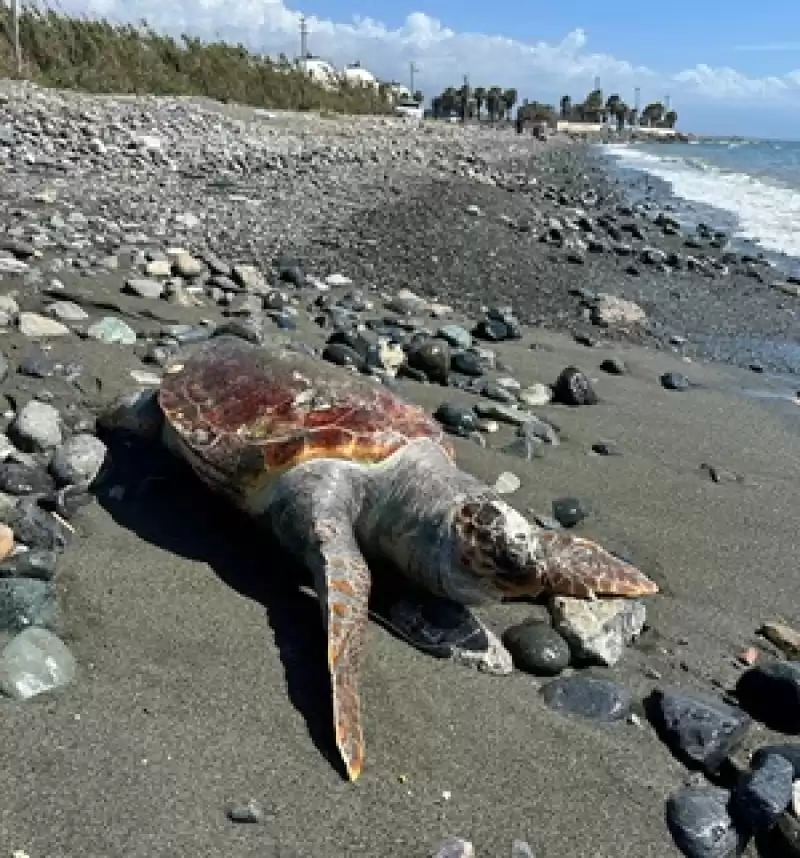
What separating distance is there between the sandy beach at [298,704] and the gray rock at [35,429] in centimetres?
29

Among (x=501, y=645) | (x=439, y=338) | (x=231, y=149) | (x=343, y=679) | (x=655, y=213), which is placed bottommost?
(x=655, y=213)

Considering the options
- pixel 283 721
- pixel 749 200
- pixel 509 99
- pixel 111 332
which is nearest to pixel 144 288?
pixel 111 332

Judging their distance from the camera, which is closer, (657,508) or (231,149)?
(657,508)

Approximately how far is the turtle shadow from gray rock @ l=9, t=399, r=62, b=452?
9.7 inches

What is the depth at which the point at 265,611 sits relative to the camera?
3.06 metres

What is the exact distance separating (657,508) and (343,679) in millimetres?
2320

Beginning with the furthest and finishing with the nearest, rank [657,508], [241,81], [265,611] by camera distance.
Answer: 1. [241,81]
2. [657,508]
3. [265,611]

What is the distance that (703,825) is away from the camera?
2.37m

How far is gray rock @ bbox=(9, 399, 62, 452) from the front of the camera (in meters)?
3.81

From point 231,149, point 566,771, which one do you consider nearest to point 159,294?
point 566,771

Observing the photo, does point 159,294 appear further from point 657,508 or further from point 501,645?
point 501,645

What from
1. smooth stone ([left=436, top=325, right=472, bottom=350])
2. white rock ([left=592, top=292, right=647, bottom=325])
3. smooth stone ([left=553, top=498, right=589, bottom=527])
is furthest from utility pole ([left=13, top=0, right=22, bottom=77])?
smooth stone ([left=553, top=498, right=589, bottom=527])

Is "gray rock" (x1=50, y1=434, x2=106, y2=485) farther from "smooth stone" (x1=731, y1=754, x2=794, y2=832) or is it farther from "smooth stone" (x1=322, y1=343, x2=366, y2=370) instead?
"smooth stone" (x1=731, y1=754, x2=794, y2=832)

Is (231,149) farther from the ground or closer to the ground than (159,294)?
closer to the ground
